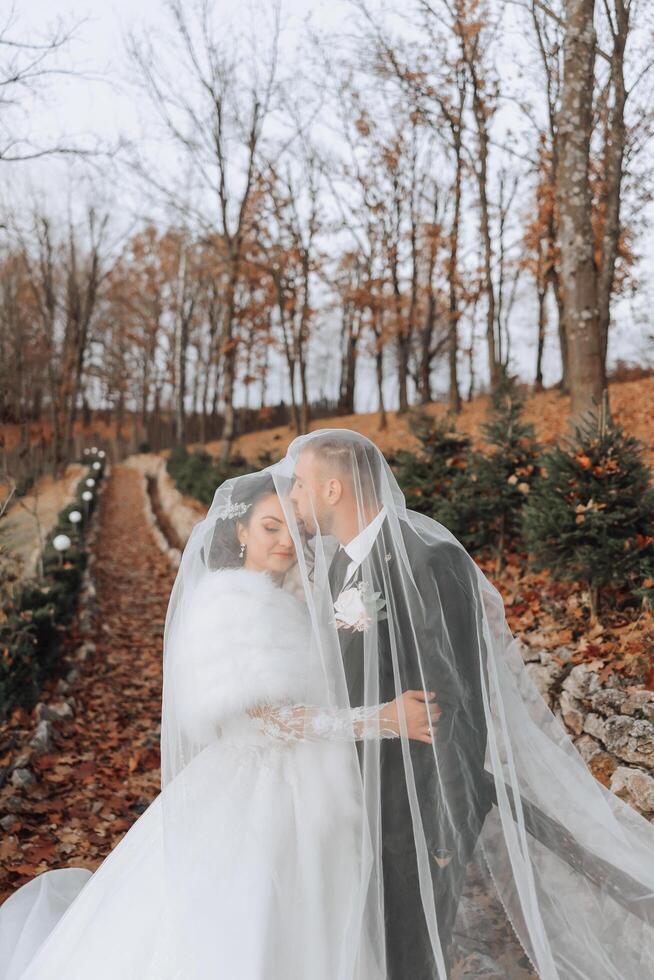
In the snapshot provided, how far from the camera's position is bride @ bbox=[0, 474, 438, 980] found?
6.88ft

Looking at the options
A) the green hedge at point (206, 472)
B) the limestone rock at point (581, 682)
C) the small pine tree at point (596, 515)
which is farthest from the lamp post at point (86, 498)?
the limestone rock at point (581, 682)

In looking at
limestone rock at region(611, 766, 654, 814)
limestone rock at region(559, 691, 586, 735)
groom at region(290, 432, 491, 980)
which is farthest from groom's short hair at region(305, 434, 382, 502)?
limestone rock at region(559, 691, 586, 735)

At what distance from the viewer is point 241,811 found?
2283mm

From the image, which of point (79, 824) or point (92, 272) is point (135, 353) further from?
point (79, 824)

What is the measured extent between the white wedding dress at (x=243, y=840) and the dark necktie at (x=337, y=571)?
6.7 inches

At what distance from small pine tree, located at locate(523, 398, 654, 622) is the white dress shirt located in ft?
8.60

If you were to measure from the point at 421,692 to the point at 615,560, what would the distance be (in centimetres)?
285

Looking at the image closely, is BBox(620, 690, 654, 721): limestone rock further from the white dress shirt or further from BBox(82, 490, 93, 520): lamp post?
BBox(82, 490, 93, 520): lamp post

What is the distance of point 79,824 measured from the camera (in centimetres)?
427

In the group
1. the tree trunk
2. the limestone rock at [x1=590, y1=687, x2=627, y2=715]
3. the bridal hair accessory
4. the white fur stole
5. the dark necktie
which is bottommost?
the limestone rock at [x1=590, y1=687, x2=627, y2=715]

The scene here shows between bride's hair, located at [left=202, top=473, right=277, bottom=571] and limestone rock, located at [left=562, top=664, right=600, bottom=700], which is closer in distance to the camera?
bride's hair, located at [left=202, top=473, right=277, bottom=571]

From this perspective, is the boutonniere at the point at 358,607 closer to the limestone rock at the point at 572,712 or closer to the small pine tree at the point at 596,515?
the limestone rock at the point at 572,712

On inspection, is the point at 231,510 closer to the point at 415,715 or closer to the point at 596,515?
the point at 415,715

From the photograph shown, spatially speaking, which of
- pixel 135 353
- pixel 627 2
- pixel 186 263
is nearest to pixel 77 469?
pixel 186 263
